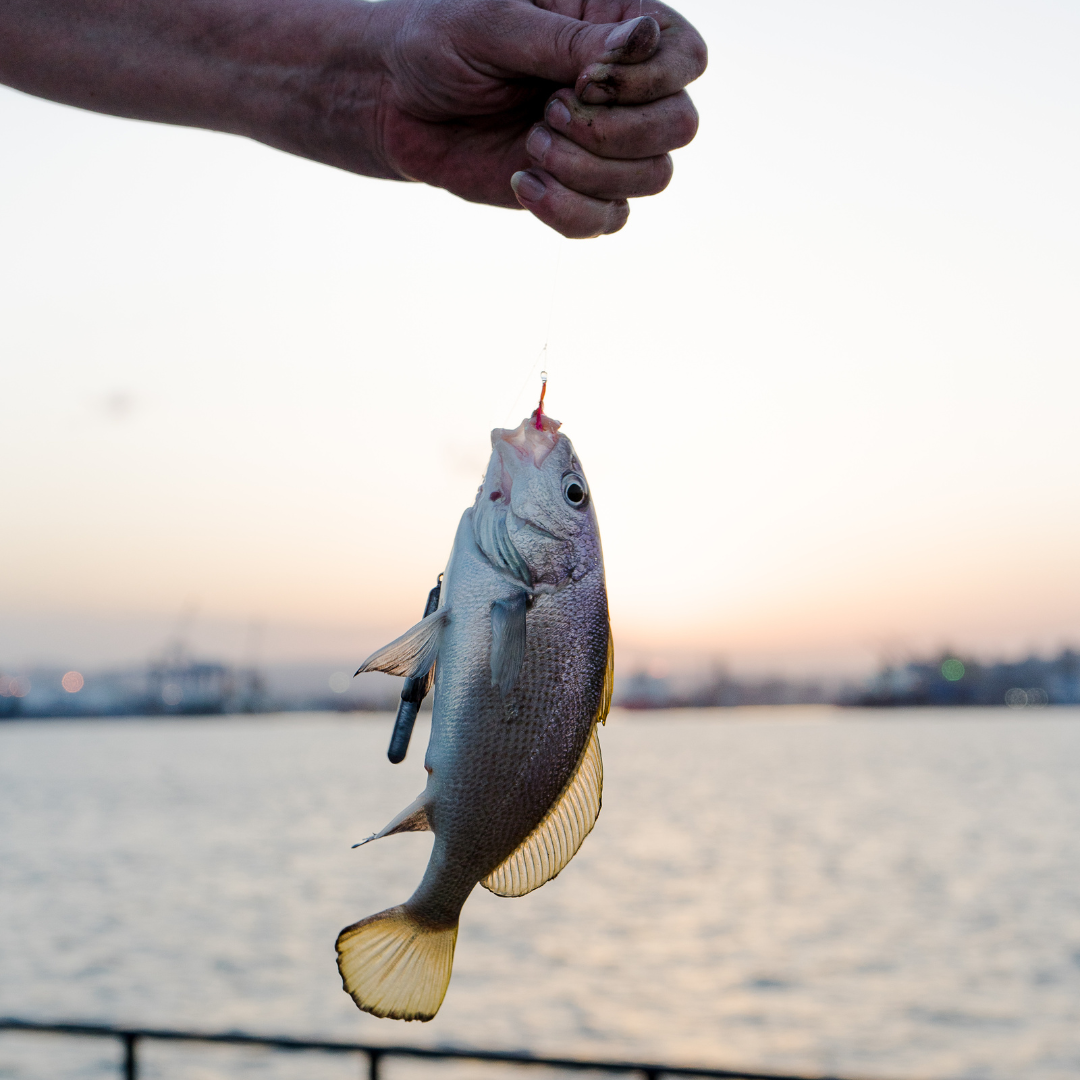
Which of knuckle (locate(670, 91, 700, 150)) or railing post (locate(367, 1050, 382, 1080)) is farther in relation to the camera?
railing post (locate(367, 1050, 382, 1080))

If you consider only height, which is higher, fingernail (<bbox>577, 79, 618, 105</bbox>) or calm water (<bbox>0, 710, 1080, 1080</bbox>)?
fingernail (<bbox>577, 79, 618, 105</bbox>)

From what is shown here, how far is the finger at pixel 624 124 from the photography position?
Result: 2.41 meters

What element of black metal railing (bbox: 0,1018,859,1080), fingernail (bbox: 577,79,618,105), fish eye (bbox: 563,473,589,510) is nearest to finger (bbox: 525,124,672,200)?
fingernail (bbox: 577,79,618,105)

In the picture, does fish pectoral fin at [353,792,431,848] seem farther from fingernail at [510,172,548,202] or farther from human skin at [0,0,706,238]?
human skin at [0,0,706,238]

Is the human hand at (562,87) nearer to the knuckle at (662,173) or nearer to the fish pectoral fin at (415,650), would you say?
the knuckle at (662,173)

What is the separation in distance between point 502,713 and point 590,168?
1.24 meters

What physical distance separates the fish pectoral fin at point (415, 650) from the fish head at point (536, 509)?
0.58ft

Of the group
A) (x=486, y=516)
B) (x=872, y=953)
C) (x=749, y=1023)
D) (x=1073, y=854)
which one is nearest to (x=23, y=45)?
(x=486, y=516)

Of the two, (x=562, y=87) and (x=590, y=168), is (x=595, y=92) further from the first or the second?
(x=562, y=87)

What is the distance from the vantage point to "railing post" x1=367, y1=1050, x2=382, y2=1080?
15.8 ft

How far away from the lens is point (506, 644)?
6.83 feet

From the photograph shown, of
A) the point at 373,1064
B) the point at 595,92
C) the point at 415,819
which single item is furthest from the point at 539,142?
the point at 373,1064

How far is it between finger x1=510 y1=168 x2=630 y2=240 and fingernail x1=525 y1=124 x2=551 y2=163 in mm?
56

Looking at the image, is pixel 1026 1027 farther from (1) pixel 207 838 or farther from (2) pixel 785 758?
(2) pixel 785 758
